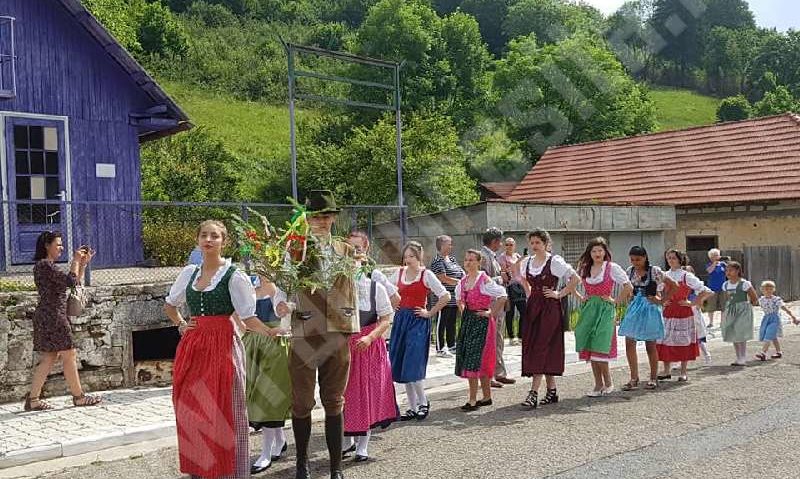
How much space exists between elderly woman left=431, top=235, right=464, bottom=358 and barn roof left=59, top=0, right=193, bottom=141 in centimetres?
561

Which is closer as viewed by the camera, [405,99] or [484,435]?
[484,435]

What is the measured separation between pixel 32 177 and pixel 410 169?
56.0ft

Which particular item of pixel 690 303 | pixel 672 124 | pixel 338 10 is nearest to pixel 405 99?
pixel 672 124

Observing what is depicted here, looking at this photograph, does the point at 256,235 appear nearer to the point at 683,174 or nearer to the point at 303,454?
the point at 303,454

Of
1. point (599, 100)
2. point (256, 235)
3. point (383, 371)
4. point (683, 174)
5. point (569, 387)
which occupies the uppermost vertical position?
point (599, 100)

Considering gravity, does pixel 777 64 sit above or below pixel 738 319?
above

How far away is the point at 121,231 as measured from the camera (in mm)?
13250

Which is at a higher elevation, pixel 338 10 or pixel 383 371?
pixel 338 10

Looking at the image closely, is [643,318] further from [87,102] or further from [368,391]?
[87,102]

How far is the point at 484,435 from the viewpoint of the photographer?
718 centimetres

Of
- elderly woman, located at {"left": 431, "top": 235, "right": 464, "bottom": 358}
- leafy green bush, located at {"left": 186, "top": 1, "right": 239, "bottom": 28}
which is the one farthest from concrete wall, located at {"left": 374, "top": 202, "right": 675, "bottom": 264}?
leafy green bush, located at {"left": 186, "top": 1, "right": 239, "bottom": 28}

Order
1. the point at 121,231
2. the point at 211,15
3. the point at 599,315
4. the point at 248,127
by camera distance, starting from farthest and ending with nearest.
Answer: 1. the point at 211,15
2. the point at 248,127
3. the point at 121,231
4. the point at 599,315

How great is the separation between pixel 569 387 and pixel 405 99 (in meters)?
35.8

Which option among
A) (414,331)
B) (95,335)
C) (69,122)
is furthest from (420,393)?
(69,122)
